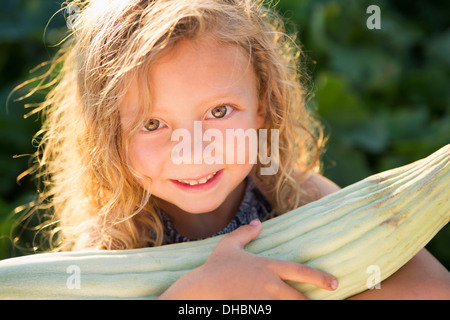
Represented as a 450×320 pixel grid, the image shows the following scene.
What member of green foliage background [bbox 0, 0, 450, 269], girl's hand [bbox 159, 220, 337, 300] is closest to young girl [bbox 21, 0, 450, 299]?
girl's hand [bbox 159, 220, 337, 300]

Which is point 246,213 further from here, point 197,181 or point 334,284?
point 334,284

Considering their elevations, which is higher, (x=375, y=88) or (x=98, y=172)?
(x=375, y=88)

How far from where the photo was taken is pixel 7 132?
1.97 metres

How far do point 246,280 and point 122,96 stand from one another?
43 centimetres

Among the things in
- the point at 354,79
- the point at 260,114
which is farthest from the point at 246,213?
the point at 354,79

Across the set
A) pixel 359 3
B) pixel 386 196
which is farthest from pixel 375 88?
pixel 386 196

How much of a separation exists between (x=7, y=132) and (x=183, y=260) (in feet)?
4.04

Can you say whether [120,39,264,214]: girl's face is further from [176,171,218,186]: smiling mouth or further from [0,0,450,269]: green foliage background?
[0,0,450,269]: green foliage background

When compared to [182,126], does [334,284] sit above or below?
below

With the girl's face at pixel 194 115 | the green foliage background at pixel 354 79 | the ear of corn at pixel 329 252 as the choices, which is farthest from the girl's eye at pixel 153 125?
the green foliage background at pixel 354 79

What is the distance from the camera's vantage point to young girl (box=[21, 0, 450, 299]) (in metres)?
1.01

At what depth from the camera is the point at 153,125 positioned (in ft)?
3.54

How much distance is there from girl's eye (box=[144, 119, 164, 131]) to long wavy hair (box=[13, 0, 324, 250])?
0.11 ft
